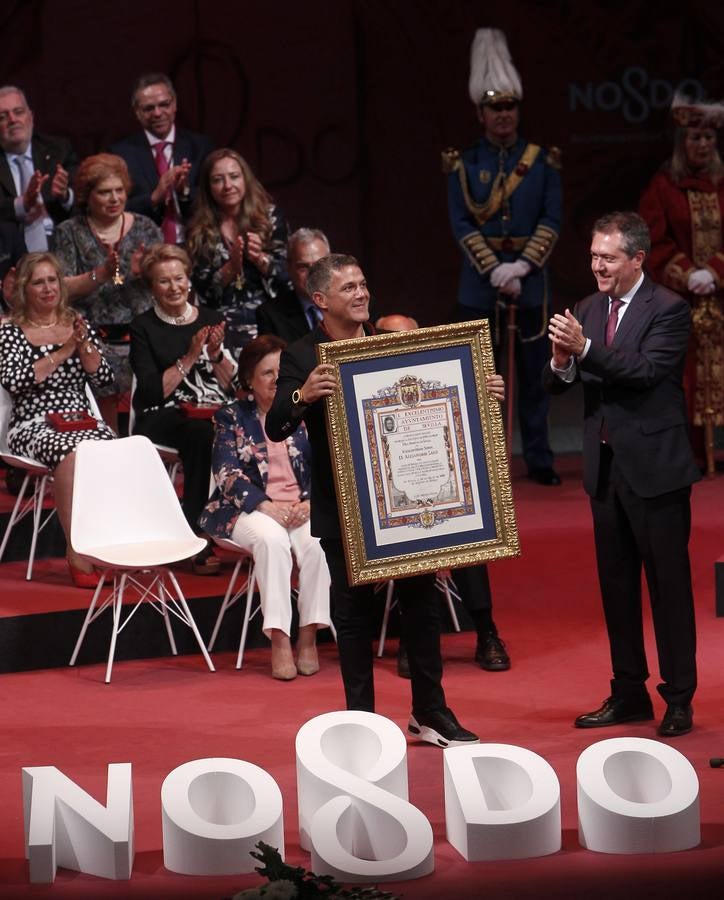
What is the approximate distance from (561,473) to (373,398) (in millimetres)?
4248

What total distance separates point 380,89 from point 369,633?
542cm

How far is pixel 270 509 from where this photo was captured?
6.43 m

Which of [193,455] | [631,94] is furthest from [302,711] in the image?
[631,94]

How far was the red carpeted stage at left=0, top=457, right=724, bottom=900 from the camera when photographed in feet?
14.2

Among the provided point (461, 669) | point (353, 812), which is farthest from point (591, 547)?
point (353, 812)

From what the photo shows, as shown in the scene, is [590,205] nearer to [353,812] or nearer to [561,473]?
[561,473]

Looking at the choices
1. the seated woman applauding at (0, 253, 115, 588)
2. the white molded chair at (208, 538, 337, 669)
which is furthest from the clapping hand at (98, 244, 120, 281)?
the white molded chair at (208, 538, 337, 669)

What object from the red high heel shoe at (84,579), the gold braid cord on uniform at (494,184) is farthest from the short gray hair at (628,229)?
the gold braid cord on uniform at (494,184)

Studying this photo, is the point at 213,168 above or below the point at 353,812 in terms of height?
above

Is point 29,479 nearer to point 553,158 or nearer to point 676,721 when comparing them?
point 553,158

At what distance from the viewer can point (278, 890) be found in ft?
13.0

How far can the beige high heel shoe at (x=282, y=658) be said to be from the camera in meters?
6.24

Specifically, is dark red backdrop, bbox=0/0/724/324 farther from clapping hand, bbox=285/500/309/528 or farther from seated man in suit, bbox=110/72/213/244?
clapping hand, bbox=285/500/309/528

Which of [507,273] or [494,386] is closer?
[494,386]
